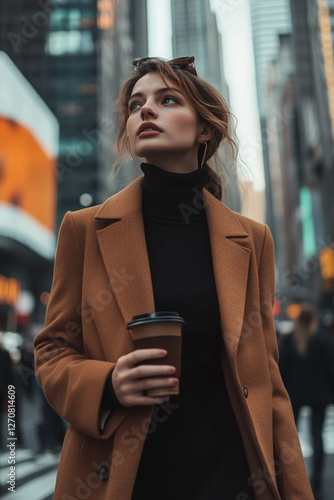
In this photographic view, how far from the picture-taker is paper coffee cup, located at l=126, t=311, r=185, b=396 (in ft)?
3.98

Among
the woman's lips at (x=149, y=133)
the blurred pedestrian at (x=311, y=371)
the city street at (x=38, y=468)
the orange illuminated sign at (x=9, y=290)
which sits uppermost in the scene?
the orange illuminated sign at (x=9, y=290)

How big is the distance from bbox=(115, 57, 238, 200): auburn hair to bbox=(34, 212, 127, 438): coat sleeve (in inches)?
26.2

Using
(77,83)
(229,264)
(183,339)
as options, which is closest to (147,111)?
(229,264)

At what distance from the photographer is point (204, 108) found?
1.88 metres

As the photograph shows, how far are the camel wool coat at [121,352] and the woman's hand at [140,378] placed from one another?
0.38 ft

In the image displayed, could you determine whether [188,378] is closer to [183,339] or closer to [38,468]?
[183,339]

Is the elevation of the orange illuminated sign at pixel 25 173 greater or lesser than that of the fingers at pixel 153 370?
greater

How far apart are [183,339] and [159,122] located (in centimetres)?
81

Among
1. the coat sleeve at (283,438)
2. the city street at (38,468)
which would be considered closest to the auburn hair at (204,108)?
the coat sleeve at (283,438)

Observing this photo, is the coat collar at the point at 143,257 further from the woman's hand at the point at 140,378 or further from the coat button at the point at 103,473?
the coat button at the point at 103,473

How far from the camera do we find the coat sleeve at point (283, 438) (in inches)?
65.8

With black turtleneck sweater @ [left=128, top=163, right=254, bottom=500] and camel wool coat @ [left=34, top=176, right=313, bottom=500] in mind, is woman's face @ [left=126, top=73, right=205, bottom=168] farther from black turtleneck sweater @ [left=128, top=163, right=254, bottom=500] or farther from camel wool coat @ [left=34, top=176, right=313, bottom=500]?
camel wool coat @ [left=34, top=176, right=313, bottom=500]

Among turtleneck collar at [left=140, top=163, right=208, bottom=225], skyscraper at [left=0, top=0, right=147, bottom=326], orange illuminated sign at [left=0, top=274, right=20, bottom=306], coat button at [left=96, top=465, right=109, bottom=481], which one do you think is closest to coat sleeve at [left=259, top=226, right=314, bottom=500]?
turtleneck collar at [left=140, top=163, right=208, bottom=225]

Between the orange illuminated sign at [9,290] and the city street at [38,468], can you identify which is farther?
the orange illuminated sign at [9,290]
